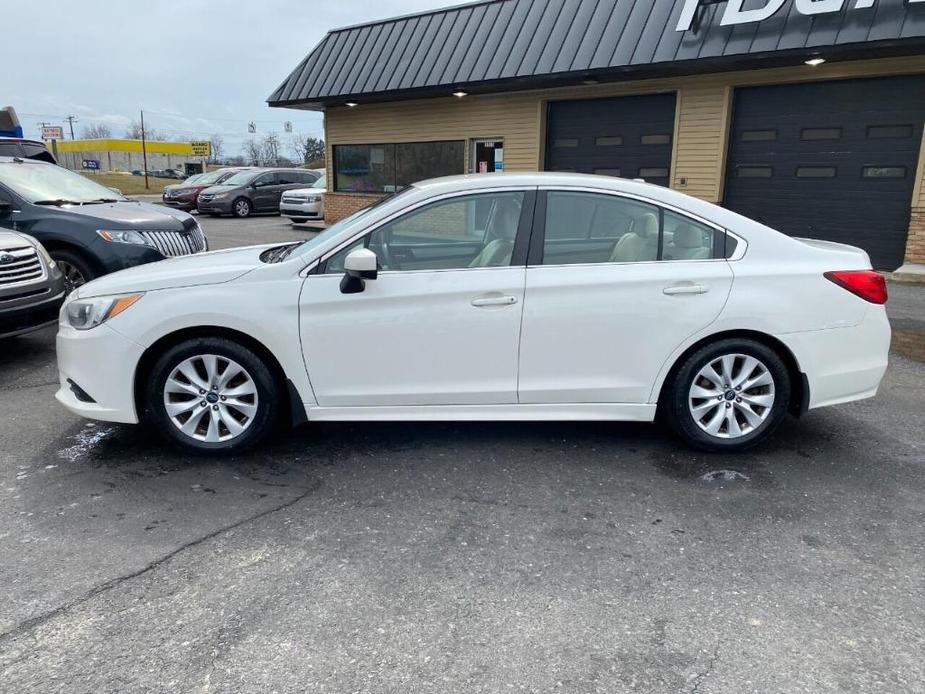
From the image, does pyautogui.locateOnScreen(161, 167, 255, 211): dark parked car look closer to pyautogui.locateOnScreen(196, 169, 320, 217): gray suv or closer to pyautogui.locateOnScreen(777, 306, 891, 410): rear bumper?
pyautogui.locateOnScreen(196, 169, 320, 217): gray suv

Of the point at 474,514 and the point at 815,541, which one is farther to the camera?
the point at 474,514

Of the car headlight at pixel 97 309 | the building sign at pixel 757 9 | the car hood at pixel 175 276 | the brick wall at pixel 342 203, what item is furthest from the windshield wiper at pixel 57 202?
the brick wall at pixel 342 203

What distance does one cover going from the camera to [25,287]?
19.5 feet

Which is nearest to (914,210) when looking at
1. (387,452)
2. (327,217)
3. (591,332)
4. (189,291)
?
(591,332)

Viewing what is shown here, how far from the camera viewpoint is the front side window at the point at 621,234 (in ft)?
13.3

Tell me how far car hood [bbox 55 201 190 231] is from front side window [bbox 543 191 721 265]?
5447mm

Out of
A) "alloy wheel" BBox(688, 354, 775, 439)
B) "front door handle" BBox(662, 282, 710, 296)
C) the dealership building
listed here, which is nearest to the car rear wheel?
the dealership building

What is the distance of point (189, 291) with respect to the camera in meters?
3.88

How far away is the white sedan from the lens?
12.7ft

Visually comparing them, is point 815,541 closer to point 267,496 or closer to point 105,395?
point 267,496

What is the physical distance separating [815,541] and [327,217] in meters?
16.9

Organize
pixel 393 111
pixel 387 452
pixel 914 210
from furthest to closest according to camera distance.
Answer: pixel 393 111 < pixel 914 210 < pixel 387 452

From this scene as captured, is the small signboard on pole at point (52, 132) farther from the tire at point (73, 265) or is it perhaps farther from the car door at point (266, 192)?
the tire at point (73, 265)

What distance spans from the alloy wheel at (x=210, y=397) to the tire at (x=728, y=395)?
8.24ft
